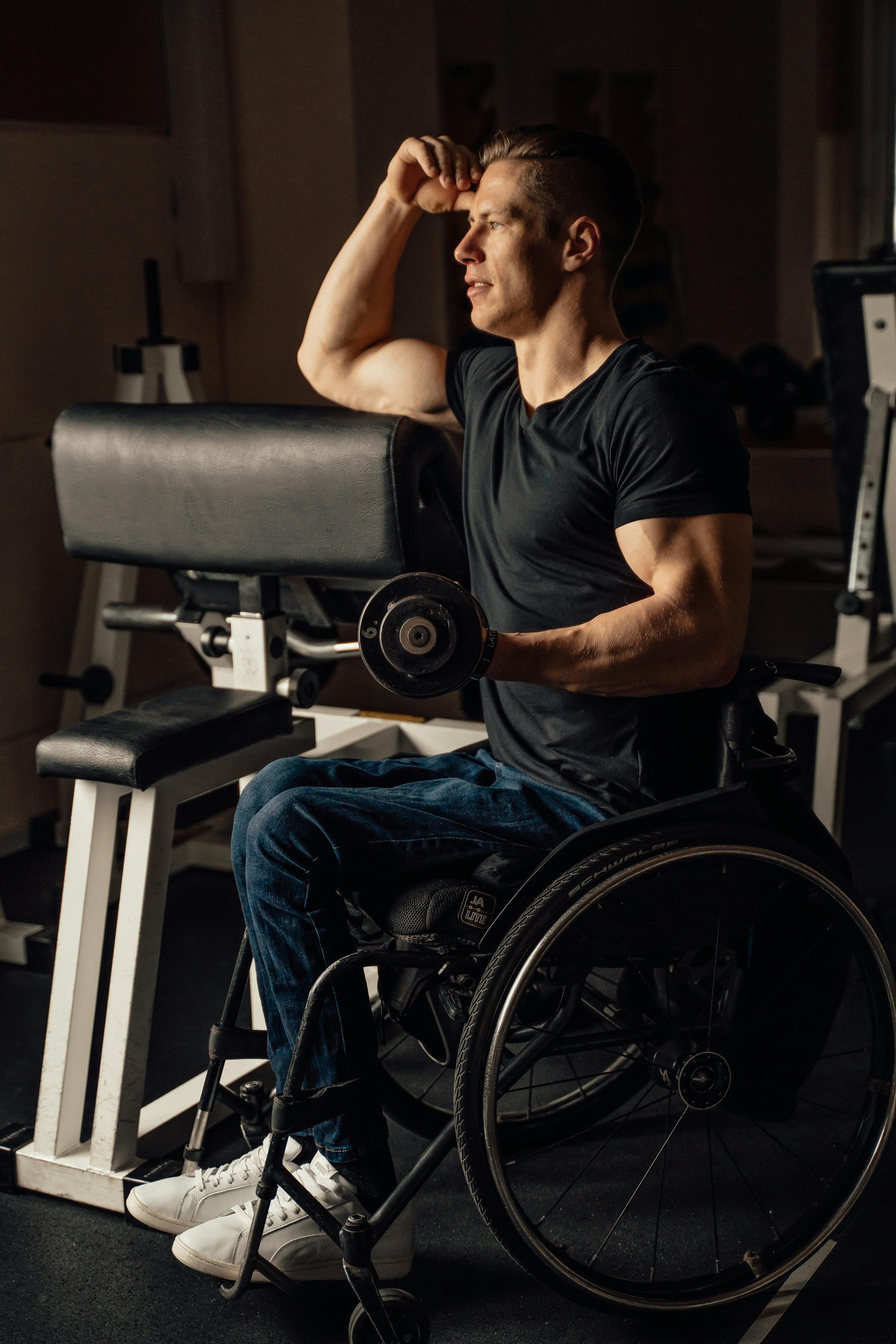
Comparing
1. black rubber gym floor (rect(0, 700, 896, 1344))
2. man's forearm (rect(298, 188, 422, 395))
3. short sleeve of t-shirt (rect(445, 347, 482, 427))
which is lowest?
black rubber gym floor (rect(0, 700, 896, 1344))

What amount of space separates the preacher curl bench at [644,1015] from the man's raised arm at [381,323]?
0.19 metres

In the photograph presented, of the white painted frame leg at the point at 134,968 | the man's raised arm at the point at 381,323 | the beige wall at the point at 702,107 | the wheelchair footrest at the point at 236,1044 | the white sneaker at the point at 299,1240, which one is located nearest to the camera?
the white sneaker at the point at 299,1240

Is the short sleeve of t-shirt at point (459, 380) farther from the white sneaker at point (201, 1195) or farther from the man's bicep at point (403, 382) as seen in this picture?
the white sneaker at point (201, 1195)

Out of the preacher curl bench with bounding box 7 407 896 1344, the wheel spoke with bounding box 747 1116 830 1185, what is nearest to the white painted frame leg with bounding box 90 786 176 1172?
the preacher curl bench with bounding box 7 407 896 1344

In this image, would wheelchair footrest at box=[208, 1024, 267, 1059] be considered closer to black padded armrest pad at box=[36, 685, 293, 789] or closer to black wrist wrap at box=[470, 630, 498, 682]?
black padded armrest pad at box=[36, 685, 293, 789]

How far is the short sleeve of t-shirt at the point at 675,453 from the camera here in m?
1.43

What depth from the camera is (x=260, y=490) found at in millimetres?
1801

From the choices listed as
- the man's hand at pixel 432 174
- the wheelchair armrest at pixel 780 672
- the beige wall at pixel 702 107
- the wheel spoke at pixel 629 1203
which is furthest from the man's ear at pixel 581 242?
the beige wall at pixel 702 107

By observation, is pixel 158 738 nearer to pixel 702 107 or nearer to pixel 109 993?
pixel 109 993

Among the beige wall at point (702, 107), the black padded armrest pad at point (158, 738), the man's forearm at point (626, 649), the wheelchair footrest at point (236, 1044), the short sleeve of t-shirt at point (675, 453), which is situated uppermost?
the beige wall at point (702, 107)

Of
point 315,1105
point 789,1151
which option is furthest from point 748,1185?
point 315,1105

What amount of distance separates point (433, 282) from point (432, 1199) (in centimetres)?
252

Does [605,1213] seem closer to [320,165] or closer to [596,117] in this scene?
[320,165]

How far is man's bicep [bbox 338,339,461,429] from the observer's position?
187 centimetres
